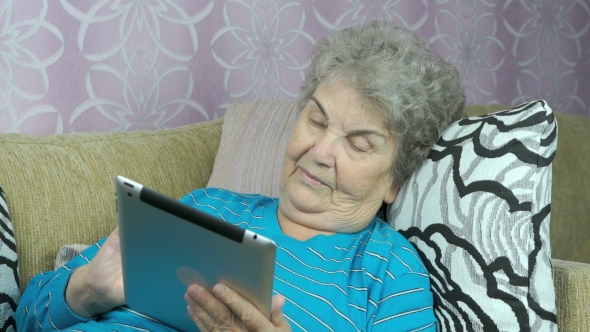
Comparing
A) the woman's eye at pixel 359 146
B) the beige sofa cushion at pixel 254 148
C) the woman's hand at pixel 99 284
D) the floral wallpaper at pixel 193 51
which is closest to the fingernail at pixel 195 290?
the woman's hand at pixel 99 284

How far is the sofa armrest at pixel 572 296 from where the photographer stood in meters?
1.21

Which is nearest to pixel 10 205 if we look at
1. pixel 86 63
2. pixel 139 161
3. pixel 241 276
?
pixel 139 161

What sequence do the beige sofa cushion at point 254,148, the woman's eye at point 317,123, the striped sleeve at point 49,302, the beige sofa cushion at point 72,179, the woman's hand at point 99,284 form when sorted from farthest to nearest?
the beige sofa cushion at point 254,148, the beige sofa cushion at point 72,179, the woman's eye at point 317,123, the striped sleeve at point 49,302, the woman's hand at point 99,284

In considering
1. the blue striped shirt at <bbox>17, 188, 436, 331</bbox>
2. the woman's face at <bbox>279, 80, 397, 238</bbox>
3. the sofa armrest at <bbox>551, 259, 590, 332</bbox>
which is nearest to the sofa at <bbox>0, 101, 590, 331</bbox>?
the sofa armrest at <bbox>551, 259, 590, 332</bbox>

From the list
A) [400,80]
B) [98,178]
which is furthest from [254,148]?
[400,80]

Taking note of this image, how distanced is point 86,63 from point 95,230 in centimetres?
50

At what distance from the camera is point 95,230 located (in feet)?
5.27

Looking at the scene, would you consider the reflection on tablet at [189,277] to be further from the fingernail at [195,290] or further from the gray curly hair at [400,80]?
the gray curly hair at [400,80]

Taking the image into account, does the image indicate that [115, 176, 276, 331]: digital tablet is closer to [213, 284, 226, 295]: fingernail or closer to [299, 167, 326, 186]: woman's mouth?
[213, 284, 226, 295]: fingernail

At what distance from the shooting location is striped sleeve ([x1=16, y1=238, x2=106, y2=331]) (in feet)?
4.24

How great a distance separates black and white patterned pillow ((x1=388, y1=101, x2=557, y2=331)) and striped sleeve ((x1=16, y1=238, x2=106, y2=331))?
2.14 ft

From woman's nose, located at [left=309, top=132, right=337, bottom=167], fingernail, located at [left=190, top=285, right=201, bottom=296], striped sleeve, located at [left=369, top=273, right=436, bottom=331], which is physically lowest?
striped sleeve, located at [left=369, top=273, right=436, bottom=331]

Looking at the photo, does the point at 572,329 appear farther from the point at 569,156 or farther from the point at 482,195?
the point at 569,156

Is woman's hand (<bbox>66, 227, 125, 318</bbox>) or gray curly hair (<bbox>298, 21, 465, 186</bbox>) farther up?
gray curly hair (<bbox>298, 21, 465, 186</bbox>)
